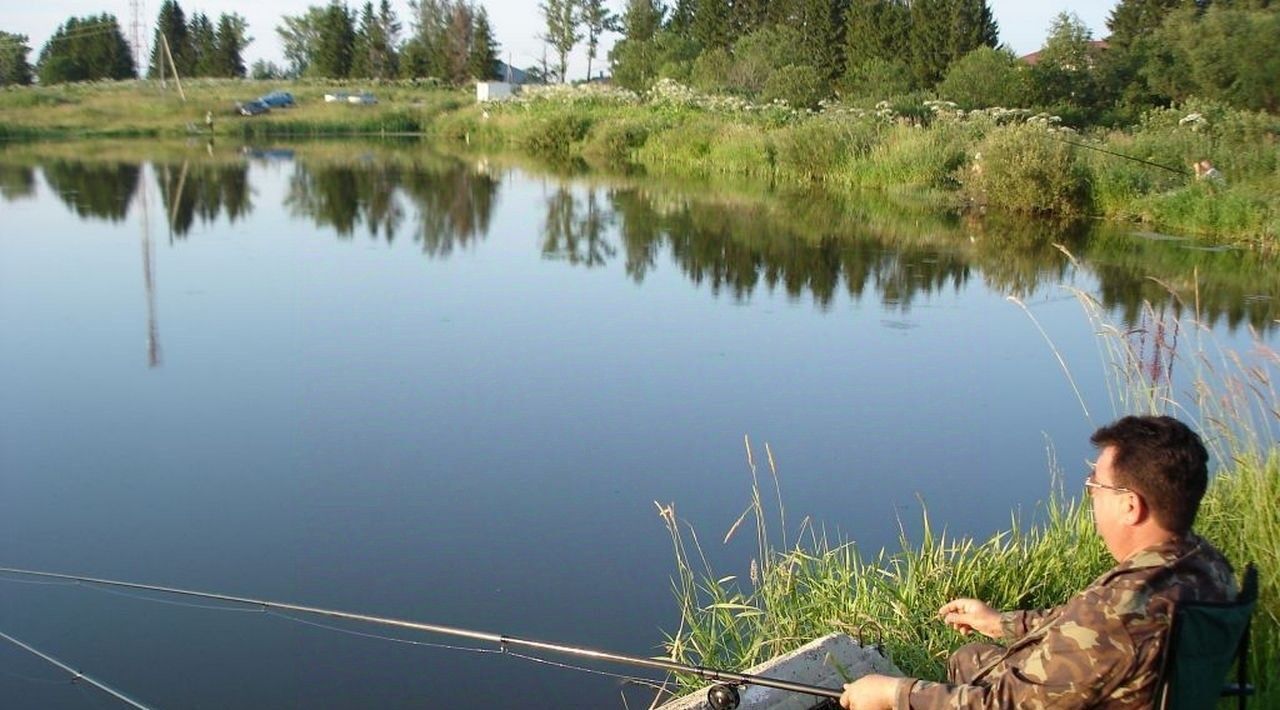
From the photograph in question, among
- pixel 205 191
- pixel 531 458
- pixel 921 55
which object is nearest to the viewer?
pixel 531 458

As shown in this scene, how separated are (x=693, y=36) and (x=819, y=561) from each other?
4123 centimetres

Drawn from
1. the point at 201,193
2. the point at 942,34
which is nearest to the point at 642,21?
the point at 942,34

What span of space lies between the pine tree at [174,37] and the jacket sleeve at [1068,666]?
5336cm

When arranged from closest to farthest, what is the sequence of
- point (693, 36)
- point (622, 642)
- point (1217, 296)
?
point (622, 642), point (1217, 296), point (693, 36)

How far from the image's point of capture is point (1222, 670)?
1.91m

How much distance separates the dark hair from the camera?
191 cm

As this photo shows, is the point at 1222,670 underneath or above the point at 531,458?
above

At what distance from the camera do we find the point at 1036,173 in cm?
1428

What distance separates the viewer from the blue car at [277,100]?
121 feet

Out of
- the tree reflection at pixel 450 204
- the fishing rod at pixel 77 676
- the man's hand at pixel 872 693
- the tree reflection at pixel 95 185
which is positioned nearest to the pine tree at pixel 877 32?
the tree reflection at pixel 450 204

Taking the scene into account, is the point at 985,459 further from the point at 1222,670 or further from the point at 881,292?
the point at 881,292

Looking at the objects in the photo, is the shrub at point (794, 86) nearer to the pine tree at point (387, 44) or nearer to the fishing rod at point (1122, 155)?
the fishing rod at point (1122, 155)

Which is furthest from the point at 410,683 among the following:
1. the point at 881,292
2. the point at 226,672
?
the point at 881,292

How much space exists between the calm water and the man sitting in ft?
5.23
